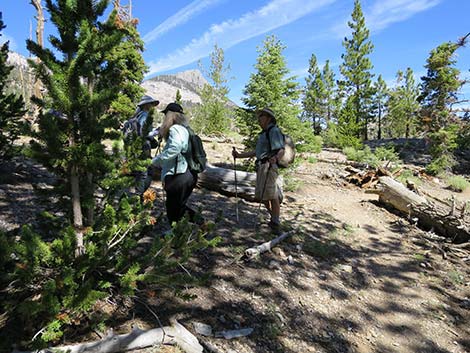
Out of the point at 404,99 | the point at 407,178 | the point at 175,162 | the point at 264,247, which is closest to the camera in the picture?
the point at 175,162

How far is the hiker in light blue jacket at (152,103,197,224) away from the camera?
3928 millimetres

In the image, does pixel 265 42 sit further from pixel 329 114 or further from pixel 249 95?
pixel 329 114

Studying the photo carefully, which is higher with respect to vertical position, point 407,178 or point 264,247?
point 264,247

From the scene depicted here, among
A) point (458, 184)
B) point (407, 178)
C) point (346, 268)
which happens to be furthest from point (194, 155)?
point (458, 184)

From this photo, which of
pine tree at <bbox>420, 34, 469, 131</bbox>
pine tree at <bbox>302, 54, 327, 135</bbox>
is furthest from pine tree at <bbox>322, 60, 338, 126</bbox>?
pine tree at <bbox>420, 34, 469, 131</bbox>

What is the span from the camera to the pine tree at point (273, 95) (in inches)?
418

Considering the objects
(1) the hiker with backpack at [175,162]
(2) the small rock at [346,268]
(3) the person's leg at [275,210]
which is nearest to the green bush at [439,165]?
(2) the small rock at [346,268]

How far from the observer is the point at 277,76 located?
1079 centimetres

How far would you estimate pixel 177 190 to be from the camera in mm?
4102

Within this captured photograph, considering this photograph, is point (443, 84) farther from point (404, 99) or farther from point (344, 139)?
point (404, 99)

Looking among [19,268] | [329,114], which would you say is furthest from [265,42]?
[329,114]

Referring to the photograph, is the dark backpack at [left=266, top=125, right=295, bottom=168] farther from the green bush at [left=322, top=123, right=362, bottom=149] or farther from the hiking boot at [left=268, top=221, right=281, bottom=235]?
the green bush at [left=322, top=123, right=362, bottom=149]

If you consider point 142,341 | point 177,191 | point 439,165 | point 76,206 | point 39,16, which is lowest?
point 439,165

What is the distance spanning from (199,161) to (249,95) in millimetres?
7400
